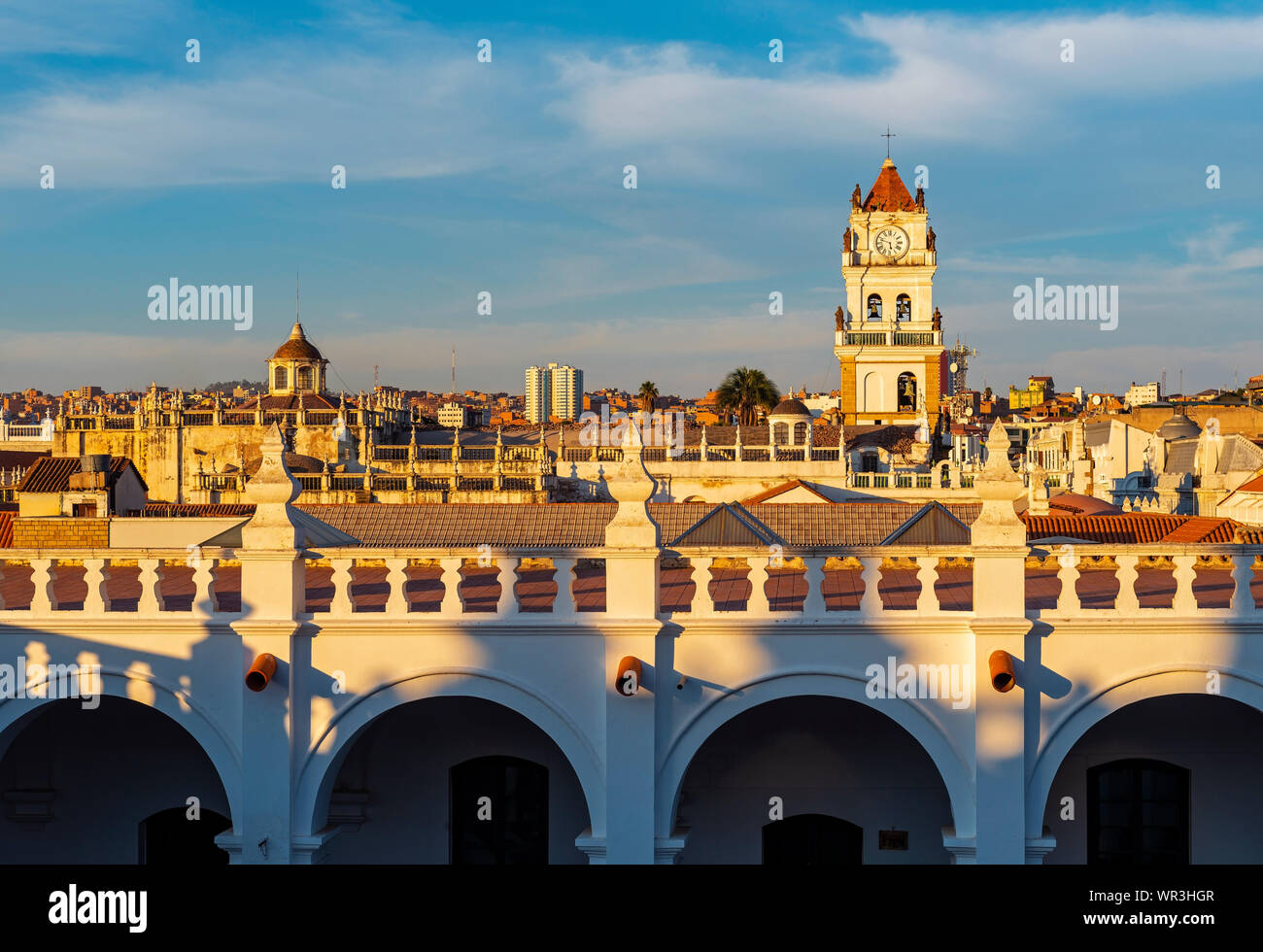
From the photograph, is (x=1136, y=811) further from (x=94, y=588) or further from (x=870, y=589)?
(x=94, y=588)

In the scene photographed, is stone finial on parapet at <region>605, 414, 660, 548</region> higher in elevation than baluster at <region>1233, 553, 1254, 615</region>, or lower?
higher

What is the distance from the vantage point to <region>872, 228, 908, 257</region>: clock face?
9875 centimetres

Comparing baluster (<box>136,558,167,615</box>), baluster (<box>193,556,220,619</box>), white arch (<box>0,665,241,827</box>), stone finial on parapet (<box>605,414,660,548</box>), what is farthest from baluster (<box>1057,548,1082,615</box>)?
baluster (<box>136,558,167,615</box>)

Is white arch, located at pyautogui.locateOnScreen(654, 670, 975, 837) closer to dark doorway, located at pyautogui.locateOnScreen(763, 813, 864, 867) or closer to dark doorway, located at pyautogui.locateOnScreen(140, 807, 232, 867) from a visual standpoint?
dark doorway, located at pyautogui.locateOnScreen(763, 813, 864, 867)

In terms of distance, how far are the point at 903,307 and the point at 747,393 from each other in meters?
14.2

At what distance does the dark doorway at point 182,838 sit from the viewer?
13.7m

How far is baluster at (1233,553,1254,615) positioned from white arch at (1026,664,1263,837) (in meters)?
0.56

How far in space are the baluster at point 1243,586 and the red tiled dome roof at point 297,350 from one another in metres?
84.1

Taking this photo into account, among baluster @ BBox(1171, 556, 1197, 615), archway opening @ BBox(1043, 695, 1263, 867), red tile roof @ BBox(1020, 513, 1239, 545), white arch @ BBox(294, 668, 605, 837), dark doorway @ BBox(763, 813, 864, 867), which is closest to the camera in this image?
baluster @ BBox(1171, 556, 1197, 615)

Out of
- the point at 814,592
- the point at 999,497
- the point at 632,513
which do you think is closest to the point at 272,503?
the point at 632,513

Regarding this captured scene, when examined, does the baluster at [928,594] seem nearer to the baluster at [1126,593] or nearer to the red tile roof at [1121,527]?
the baluster at [1126,593]

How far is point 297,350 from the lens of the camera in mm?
89938

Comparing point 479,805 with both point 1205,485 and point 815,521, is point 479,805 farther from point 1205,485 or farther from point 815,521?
point 1205,485
